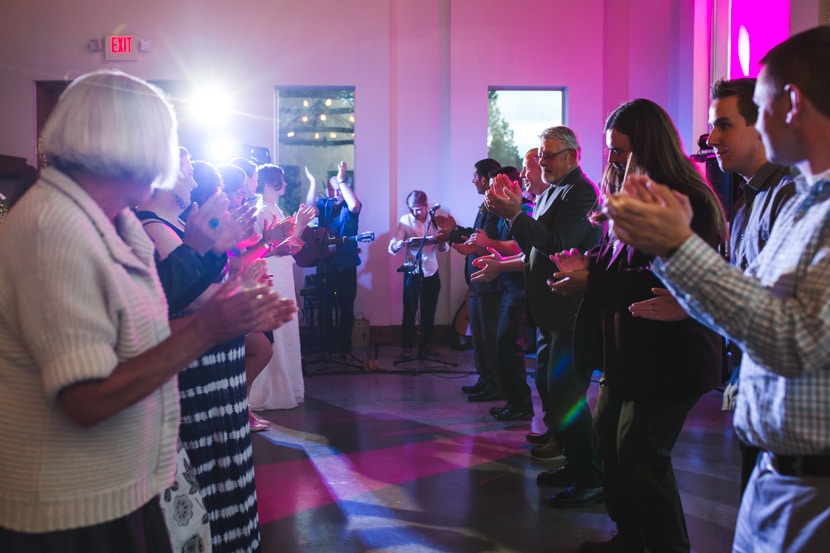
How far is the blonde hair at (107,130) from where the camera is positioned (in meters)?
1.32

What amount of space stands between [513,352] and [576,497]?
6.06 feet

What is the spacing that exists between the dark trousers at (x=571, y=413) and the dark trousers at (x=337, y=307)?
414cm

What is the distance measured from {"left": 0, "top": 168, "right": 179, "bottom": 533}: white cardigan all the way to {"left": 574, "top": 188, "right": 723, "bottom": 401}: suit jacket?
→ 5.25 feet

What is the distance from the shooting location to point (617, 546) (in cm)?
284

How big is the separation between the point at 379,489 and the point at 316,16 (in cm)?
654

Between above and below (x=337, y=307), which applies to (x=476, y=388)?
below

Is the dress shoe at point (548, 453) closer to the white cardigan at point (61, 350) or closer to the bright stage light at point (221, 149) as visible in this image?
the white cardigan at point (61, 350)

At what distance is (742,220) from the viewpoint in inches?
103

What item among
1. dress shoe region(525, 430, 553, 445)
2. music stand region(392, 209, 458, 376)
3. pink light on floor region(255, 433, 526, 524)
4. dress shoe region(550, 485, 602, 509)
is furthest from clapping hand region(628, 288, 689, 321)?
music stand region(392, 209, 458, 376)

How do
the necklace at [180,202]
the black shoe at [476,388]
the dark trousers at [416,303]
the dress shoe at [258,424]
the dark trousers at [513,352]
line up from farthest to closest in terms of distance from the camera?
the dark trousers at [416,303]
the black shoe at [476,388]
the dark trousers at [513,352]
the dress shoe at [258,424]
the necklace at [180,202]

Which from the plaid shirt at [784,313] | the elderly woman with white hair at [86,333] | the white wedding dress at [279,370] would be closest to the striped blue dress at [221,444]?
the elderly woman with white hair at [86,333]

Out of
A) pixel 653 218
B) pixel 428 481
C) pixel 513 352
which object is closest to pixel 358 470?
pixel 428 481

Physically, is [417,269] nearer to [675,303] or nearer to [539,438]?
[539,438]

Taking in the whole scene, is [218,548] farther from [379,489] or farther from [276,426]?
[276,426]
